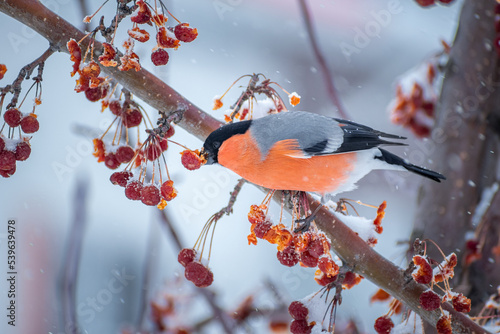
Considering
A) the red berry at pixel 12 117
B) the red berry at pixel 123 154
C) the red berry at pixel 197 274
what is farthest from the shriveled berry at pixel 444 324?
the red berry at pixel 12 117

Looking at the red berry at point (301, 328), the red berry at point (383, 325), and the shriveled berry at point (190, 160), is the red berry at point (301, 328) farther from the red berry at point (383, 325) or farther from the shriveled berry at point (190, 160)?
the shriveled berry at point (190, 160)

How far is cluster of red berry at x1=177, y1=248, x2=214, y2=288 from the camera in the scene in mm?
1159

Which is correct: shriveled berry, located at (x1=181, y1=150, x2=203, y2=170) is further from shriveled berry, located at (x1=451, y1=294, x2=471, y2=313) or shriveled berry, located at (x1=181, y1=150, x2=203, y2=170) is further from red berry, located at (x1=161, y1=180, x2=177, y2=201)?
shriveled berry, located at (x1=451, y1=294, x2=471, y2=313)

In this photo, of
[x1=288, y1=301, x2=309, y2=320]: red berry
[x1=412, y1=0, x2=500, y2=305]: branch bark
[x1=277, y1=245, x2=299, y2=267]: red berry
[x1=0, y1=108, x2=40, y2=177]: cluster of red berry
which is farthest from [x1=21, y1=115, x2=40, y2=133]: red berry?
[x1=412, y1=0, x2=500, y2=305]: branch bark

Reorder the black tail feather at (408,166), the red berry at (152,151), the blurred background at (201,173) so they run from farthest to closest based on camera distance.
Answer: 1. the blurred background at (201,173)
2. the black tail feather at (408,166)
3. the red berry at (152,151)

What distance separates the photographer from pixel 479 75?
5.81ft

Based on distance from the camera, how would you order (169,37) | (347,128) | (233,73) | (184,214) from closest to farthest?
(169,37), (347,128), (184,214), (233,73)

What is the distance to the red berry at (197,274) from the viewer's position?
3.80 feet

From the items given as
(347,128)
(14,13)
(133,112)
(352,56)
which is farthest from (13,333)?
(352,56)

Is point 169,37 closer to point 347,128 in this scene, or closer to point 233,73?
point 347,128

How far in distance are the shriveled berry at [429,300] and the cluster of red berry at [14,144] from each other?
1.07 meters

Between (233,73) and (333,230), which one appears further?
(233,73)

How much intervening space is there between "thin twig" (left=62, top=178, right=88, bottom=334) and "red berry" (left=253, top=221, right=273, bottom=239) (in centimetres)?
53

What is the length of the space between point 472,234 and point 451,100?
1.74ft
